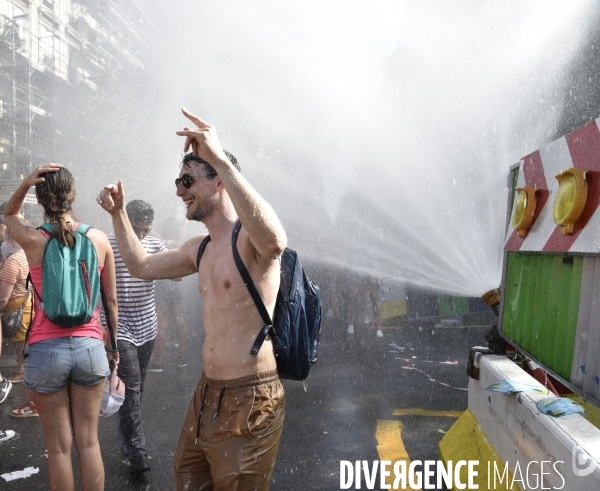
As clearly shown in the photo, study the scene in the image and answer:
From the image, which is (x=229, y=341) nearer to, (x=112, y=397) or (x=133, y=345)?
(x=112, y=397)

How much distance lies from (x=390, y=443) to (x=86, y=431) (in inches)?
Result: 87.3

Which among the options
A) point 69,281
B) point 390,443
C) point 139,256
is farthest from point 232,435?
point 390,443

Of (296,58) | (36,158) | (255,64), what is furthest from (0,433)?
(36,158)

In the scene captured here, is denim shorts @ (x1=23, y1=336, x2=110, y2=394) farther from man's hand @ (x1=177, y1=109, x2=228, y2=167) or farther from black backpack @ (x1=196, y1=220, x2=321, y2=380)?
man's hand @ (x1=177, y1=109, x2=228, y2=167)

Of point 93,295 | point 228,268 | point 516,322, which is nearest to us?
point 228,268

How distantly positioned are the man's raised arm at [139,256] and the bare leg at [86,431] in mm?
860

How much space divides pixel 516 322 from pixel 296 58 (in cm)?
927

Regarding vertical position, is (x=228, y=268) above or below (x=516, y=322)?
above

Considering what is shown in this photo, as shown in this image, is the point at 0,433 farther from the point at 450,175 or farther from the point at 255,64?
the point at 255,64

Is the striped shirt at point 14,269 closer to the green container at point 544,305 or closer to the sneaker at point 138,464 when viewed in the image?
the sneaker at point 138,464

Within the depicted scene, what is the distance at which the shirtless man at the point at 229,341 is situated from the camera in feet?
5.89

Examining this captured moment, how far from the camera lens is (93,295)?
2.91 m

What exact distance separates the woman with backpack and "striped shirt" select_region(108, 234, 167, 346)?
0.75 metres

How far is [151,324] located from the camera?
3896mm
